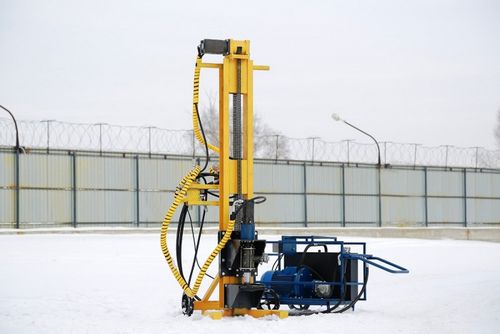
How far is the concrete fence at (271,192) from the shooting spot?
38938 mm

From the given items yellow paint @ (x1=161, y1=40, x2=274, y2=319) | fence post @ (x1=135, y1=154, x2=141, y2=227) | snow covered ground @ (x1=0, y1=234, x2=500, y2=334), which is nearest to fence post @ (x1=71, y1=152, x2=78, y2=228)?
fence post @ (x1=135, y1=154, x2=141, y2=227)

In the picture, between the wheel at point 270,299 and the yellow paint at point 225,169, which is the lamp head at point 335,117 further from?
the yellow paint at point 225,169

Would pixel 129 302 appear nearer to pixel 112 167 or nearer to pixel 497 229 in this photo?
pixel 112 167

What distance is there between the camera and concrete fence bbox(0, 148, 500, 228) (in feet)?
128

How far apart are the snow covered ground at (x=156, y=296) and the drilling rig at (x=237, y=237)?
1.49ft

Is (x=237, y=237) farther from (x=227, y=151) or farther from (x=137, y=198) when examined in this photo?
(x=137, y=198)

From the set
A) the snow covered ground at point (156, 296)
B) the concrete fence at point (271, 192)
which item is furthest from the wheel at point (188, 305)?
the concrete fence at point (271, 192)

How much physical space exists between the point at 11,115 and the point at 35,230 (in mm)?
5105

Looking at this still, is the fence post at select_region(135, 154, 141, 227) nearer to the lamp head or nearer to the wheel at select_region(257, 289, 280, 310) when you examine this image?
the lamp head

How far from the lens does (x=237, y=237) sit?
1385cm

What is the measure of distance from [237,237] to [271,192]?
3274cm

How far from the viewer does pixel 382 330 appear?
1303cm

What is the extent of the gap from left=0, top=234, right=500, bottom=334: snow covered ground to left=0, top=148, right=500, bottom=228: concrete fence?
9634 mm

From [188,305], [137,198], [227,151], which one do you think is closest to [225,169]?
[227,151]
